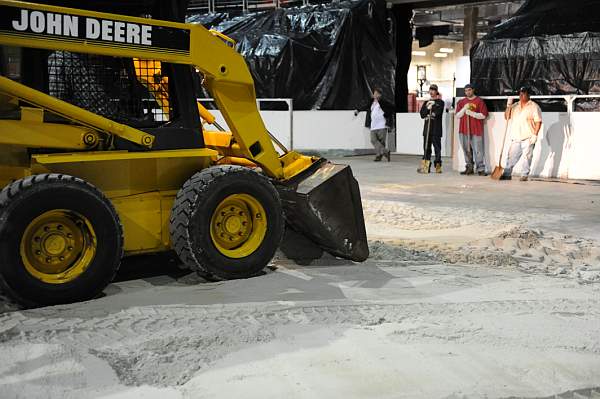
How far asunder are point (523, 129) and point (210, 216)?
27.8ft

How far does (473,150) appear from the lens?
44.4ft

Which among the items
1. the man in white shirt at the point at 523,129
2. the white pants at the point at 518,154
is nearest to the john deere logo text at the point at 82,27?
the man in white shirt at the point at 523,129

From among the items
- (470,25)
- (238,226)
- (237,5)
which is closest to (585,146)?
(238,226)

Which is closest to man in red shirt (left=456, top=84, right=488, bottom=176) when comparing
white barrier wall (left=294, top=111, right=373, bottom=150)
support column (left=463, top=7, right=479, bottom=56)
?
white barrier wall (left=294, top=111, right=373, bottom=150)

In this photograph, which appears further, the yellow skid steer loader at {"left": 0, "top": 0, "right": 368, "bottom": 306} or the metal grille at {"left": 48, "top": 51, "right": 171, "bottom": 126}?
the metal grille at {"left": 48, "top": 51, "right": 171, "bottom": 126}

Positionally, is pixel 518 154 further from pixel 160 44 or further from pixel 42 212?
pixel 42 212

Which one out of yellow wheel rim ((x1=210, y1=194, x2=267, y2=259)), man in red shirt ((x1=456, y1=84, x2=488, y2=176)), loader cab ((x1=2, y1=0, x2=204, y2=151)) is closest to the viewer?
loader cab ((x1=2, y1=0, x2=204, y2=151))

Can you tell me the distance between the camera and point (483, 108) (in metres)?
13.3

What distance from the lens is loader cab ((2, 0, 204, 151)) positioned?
16.6ft

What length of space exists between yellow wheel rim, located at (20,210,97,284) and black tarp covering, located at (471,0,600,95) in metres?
10.6

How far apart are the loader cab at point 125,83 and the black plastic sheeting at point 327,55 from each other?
38.8 feet

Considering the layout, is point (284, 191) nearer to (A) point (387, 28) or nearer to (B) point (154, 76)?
(B) point (154, 76)

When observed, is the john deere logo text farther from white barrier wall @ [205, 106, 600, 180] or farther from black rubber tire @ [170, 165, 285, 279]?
white barrier wall @ [205, 106, 600, 180]

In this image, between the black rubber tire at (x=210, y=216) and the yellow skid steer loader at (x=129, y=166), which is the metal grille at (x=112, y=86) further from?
the black rubber tire at (x=210, y=216)
